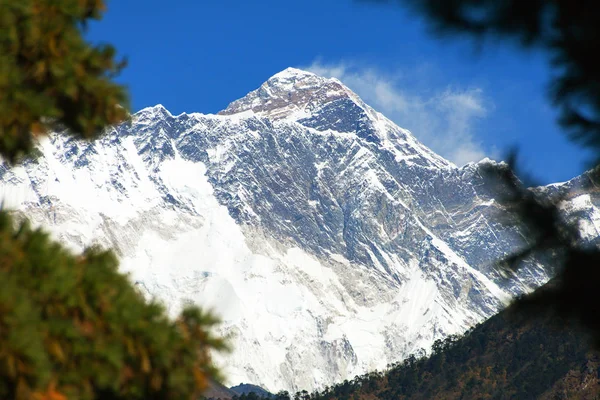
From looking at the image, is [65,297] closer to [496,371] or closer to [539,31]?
[539,31]

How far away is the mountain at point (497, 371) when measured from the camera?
4343 inches

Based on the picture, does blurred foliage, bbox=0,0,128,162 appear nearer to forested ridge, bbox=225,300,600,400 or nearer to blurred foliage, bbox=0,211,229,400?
blurred foliage, bbox=0,211,229,400

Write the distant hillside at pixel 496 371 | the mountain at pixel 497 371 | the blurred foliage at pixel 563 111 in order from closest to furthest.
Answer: the blurred foliage at pixel 563 111 < the mountain at pixel 497 371 < the distant hillside at pixel 496 371

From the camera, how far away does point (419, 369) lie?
140500 millimetres

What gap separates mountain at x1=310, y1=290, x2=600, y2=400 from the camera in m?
110

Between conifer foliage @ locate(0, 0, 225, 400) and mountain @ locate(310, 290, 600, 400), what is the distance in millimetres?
96634

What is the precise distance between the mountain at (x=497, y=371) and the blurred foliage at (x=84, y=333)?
96.6m

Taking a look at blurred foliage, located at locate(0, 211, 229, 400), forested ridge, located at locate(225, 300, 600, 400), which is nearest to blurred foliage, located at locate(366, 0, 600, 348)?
blurred foliage, located at locate(0, 211, 229, 400)

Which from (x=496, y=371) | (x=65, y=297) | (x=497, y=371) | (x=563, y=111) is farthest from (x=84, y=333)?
(x=496, y=371)

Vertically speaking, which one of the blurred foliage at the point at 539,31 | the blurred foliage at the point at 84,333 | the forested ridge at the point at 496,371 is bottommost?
the blurred foliage at the point at 84,333

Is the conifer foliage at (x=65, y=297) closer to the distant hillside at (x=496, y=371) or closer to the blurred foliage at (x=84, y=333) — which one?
the blurred foliage at (x=84, y=333)

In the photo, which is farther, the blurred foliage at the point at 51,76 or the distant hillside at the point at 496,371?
the distant hillside at the point at 496,371

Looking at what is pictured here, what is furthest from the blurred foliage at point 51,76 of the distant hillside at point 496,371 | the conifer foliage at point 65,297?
the distant hillside at point 496,371

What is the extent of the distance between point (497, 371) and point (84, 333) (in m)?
120
